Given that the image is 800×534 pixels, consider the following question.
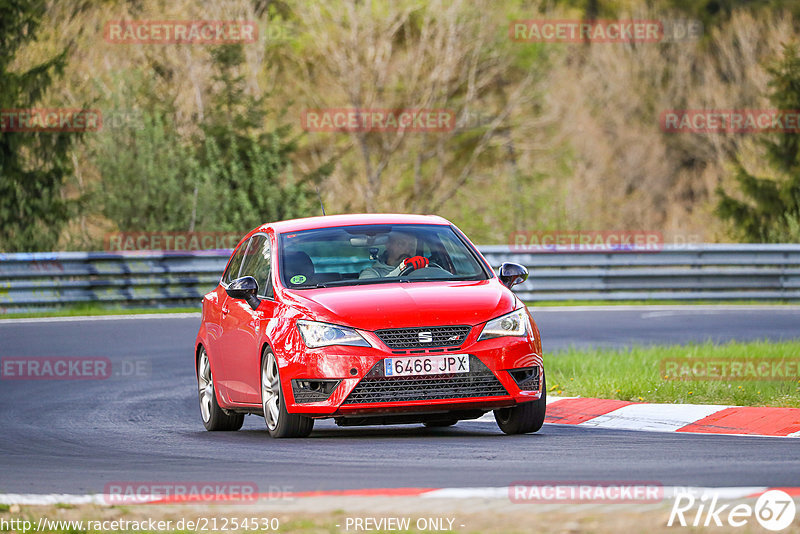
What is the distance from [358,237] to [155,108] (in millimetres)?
22309

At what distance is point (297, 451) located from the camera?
8844 mm

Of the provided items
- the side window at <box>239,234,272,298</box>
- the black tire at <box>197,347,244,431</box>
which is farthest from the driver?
the black tire at <box>197,347,244,431</box>

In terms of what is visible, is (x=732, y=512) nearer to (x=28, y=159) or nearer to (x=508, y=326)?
(x=508, y=326)

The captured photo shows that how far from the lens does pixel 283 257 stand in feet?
34.1

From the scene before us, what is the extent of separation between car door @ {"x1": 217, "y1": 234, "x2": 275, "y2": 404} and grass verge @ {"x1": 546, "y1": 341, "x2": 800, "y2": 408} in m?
3.04

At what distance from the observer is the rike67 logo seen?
5.65m

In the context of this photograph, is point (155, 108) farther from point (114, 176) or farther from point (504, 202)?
point (504, 202)

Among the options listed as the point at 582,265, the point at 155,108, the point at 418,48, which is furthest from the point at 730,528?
the point at 418,48

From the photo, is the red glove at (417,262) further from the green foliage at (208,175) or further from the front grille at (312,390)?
the green foliage at (208,175)

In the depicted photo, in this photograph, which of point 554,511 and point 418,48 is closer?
point 554,511

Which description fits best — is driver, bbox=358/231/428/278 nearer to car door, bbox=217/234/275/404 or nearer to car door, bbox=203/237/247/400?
car door, bbox=217/234/275/404

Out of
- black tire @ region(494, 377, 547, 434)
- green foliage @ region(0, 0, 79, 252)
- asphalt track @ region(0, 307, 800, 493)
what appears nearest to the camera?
asphalt track @ region(0, 307, 800, 493)

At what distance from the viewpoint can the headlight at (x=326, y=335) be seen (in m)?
9.15

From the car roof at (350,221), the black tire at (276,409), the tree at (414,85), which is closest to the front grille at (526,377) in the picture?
the black tire at (276,409)
